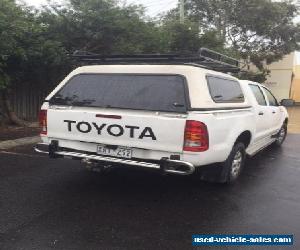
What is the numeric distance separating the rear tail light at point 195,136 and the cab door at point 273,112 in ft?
10.7

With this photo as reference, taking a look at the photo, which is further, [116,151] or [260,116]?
[260,116]

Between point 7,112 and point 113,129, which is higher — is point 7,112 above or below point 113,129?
below

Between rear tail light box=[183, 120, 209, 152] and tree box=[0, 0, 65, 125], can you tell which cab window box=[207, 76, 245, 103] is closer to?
rear tail light box=[183, 120, 209, 152]

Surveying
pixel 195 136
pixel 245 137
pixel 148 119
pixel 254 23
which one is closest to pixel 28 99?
pixel 245 137

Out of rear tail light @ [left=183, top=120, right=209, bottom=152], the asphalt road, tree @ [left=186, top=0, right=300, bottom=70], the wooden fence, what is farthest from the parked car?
tree @ [left=186, top=0, right=300, bottom=70]

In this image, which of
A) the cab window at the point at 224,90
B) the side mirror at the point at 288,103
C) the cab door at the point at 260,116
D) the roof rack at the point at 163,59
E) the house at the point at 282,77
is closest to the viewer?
the roof rack at the point at 163,59

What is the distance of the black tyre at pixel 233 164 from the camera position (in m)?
5.15

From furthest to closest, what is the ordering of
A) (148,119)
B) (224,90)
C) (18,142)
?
1. (18,142)
2. (224,90)
3. (148,119)

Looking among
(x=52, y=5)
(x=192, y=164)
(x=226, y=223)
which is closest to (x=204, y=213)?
(x=226, y=223)

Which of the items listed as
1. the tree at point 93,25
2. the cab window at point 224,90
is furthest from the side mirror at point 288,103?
the tree at point 93,25

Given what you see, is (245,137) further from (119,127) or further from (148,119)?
(119,127)

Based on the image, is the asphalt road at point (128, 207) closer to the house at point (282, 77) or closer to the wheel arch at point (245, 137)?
the wheel arch at point (245, 137)

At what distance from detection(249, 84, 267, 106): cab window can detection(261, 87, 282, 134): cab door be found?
23 cm

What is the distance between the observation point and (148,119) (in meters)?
4.42
